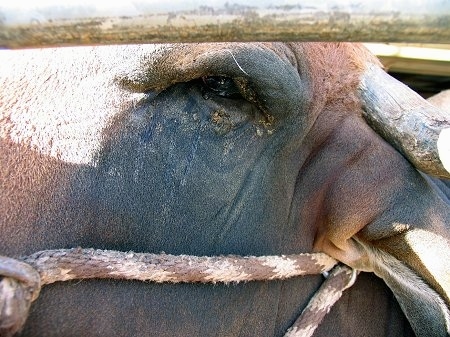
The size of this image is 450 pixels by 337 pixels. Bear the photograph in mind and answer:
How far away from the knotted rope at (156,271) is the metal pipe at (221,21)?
62 cm

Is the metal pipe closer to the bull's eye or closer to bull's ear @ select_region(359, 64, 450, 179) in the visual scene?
the bull's eye

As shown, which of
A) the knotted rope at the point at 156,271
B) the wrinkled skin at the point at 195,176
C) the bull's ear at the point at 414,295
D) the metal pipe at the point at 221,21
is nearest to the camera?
the metal pipe at the point at 221,21

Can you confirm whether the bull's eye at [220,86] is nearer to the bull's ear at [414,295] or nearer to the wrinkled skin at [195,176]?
the wrinkled skin at [195,176]

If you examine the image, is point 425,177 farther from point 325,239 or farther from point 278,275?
point 278,275

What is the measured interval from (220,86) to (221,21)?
2.45 feet

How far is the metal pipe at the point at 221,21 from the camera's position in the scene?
89 centimetres

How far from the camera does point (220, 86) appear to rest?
1.66m

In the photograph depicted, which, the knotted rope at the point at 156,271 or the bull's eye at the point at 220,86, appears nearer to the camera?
the knotted rope at the point at 156,271

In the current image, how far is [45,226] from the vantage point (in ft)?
4.81

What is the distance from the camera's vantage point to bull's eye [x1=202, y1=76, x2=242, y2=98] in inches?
65.1

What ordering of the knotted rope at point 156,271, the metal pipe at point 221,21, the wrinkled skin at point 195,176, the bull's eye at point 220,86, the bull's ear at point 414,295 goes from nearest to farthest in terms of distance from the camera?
1. the metal pipe at point 221,21
2. the knotted rope at point 156,271
3. the wrinkled skin at point 195,176
4. the bull's eye at point 220,86
5. the bull's ear at point 414,295

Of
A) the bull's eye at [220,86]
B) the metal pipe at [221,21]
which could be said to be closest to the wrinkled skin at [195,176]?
the bull's eye at [220,86]

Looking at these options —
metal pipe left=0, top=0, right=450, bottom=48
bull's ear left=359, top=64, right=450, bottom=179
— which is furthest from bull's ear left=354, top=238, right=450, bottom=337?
metal pipe left=0, top=0, right=450, bottom=48

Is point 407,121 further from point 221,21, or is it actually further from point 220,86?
point 221,21
